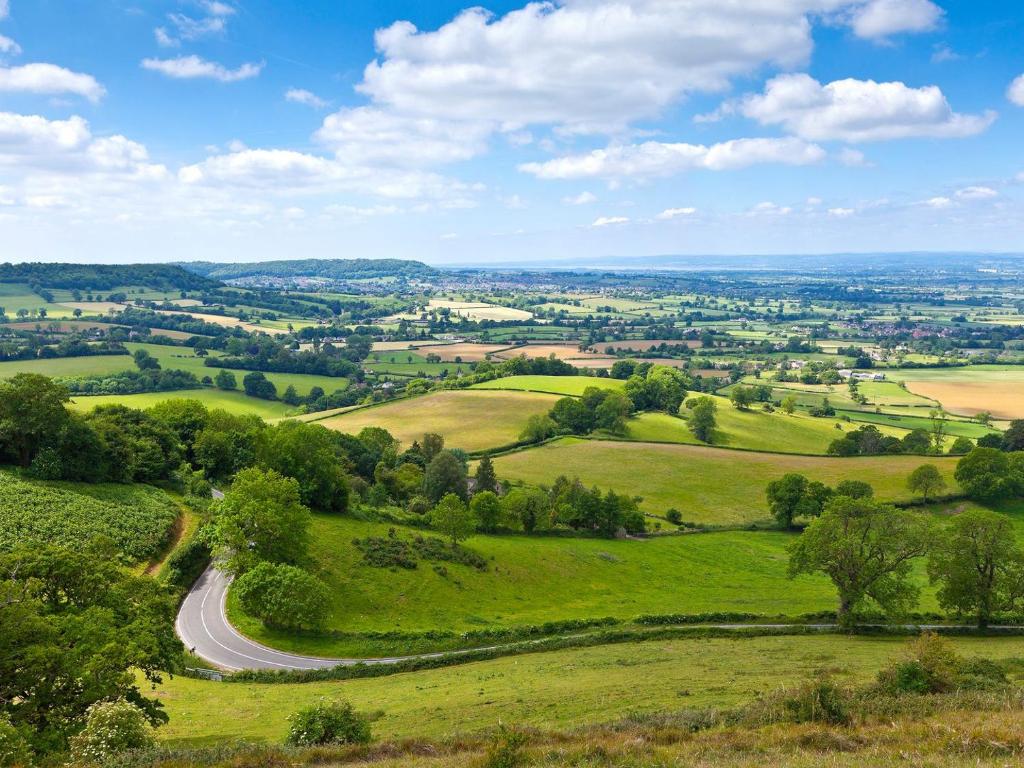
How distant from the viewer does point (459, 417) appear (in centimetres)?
13338

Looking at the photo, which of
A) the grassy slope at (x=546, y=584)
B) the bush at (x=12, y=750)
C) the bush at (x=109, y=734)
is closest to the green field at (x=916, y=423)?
the grassy slope at (x=546, y=584)

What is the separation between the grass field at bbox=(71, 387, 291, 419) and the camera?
134 m

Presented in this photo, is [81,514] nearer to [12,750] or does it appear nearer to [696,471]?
[12,750]

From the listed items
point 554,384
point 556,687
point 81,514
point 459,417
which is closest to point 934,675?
point 556,687

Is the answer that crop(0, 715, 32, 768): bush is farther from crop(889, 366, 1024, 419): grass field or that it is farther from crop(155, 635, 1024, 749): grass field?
crop(889, 366, 1024, 419): grass field

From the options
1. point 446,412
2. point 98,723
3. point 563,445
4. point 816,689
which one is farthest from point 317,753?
point 446,412

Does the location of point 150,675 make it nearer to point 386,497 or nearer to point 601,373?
point 386,497

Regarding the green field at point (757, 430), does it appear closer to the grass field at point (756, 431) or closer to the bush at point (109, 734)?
the grass field at point (756, 431)

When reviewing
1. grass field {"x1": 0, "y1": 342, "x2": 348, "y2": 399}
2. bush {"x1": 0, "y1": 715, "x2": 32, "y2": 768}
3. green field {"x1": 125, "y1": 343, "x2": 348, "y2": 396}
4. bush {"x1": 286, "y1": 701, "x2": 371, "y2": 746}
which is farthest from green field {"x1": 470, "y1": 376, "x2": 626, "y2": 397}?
bush {"x1": 0, "y1": 715, "x2": 32, "y2": 768}

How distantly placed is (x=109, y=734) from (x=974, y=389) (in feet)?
657

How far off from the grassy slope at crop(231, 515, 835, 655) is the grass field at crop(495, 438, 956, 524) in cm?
1349

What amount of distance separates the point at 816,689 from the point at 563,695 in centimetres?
1259

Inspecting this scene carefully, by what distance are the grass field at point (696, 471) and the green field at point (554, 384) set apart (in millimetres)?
40811

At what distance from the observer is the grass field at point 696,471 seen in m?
91.6
